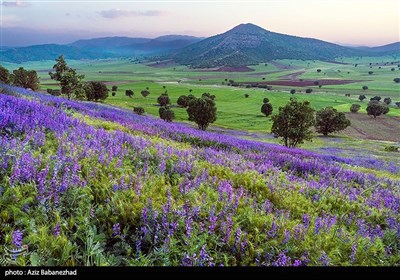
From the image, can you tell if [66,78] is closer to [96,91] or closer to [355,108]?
[96,91]

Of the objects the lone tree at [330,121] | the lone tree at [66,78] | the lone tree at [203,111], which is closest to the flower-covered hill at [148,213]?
the lone tree at [66,78]

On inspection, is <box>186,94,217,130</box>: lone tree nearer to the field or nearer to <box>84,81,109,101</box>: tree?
<box>84,81,109,101</box>: tree

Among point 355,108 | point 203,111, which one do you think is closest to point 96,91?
point 203,111

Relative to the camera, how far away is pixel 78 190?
4664 millimetres

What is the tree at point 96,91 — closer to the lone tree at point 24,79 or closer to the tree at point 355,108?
the lone tree at point 24,79

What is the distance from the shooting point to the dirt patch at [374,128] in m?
91.5

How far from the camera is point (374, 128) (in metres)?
103

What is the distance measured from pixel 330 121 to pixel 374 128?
2119 cm

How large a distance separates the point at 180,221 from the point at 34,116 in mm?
5034

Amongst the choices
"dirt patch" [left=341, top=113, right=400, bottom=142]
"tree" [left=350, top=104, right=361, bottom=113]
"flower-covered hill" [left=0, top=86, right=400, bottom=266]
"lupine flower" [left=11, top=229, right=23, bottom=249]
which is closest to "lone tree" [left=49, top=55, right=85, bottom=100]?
"flower-covered hill" [left=0, top=86, right=400, bottom=266]

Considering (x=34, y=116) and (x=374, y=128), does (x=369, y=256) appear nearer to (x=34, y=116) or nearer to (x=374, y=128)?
(x=34, y=116)

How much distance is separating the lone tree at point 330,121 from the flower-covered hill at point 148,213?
9188cm

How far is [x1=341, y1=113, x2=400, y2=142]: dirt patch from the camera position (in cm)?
9147
